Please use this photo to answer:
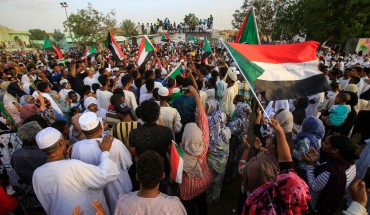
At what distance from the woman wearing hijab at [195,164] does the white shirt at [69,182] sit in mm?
1023

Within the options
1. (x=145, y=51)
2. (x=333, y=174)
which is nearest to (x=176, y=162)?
(x=333, y=174)

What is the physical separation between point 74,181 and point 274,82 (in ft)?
8.20

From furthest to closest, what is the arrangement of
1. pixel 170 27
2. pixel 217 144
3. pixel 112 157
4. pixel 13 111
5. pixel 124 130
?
pixel 170 27, pixel 13 111, pixel 217 144, pixel 124 130, pixel 112 157

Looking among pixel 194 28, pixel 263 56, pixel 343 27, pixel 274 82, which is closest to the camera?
pixel 274 82

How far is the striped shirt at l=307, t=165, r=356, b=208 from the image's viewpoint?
7.95 ft

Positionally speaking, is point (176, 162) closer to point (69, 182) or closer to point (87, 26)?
point (69, 182)

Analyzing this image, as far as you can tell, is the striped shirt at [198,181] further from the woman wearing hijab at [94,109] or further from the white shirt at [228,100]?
the white shirt at [228,100]

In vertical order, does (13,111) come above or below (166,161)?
above

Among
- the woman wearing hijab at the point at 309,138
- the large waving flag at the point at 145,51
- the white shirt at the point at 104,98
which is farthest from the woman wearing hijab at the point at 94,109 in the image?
the large waving flag at the point at 145,51

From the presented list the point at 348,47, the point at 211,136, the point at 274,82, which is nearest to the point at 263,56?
the point at 274,82

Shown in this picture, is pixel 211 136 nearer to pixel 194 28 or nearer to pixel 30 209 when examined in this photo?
pixel 30 209

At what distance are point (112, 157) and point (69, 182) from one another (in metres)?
0.59

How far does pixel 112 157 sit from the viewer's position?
8.46 feet

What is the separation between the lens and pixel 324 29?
24453mm
